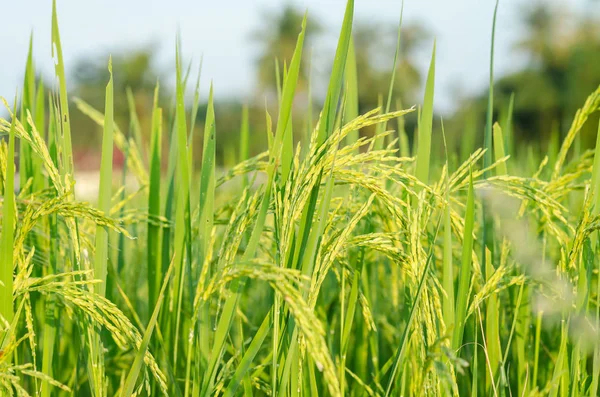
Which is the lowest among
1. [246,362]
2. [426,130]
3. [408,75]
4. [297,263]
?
[246,362]

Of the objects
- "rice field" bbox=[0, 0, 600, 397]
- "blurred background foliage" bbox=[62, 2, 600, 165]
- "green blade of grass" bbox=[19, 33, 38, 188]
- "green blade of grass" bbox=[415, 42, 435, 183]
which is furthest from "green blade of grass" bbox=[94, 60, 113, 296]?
"blurred background foliage" bbox=[62, 2, 600, 165]

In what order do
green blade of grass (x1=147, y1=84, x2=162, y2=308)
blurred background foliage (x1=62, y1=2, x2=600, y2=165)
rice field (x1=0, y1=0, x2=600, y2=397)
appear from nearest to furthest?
rice field (x1=0, y1=0, x2=600, y2=397)
green blade of grass (x1=147, y1=84, x2=162, y2=308)
blurred background foliage (x1=62, y1=2, x2=600, y2=165)

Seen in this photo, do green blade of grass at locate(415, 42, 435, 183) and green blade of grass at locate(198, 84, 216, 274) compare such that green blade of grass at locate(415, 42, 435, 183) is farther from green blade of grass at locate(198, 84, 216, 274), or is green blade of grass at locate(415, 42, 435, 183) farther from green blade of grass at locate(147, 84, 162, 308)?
green blade of grass at locate(147, 84, 162, 308)

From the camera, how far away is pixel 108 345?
112 cm

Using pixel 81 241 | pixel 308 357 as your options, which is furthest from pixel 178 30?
pixel 308 357

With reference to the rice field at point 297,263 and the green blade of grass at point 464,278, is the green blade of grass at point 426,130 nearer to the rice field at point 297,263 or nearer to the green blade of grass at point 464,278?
the rice field at point 297,263

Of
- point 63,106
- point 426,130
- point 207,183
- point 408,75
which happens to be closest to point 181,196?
point 207,183

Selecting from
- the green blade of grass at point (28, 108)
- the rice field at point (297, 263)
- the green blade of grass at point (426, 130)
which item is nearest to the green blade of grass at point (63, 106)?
the rice field at point (297, 263)

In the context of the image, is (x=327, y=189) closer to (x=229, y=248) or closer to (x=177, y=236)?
(x=229, y=248)

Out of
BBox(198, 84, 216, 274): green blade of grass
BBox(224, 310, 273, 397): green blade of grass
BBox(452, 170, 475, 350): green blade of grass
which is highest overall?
BBox(198, 84, 216, 274): green blade of grass

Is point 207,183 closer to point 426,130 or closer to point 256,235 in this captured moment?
point 256,235

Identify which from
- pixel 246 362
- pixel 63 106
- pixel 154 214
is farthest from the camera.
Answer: pixel 154 214

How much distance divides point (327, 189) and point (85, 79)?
129 feet

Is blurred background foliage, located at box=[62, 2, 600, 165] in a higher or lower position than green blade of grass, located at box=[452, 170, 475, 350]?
higher
